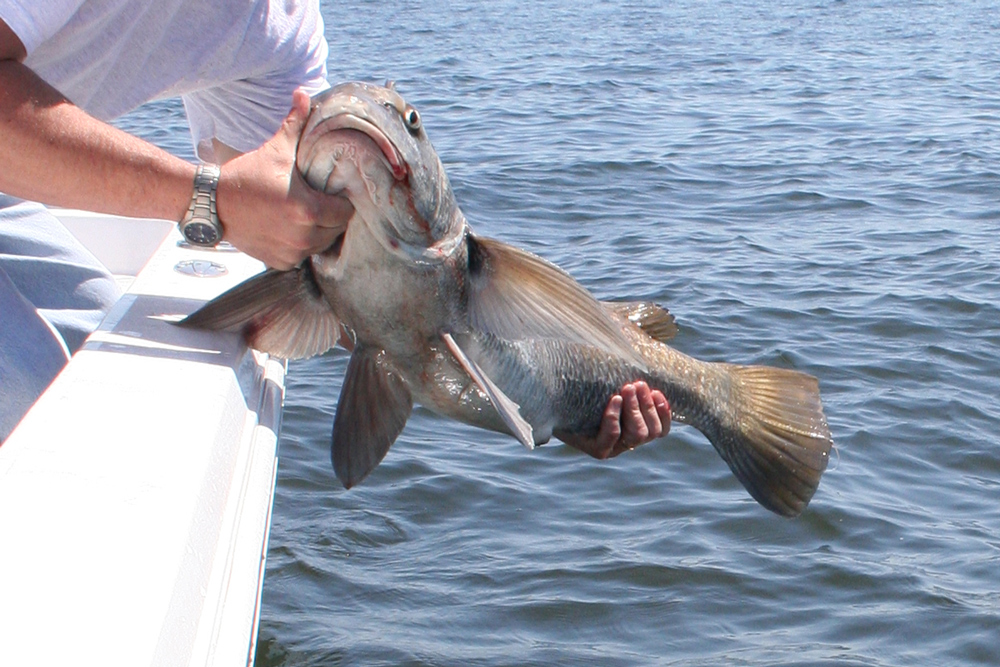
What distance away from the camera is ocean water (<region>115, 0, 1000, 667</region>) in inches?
153

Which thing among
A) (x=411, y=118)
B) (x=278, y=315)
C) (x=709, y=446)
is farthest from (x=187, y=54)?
(x=709, y=446)

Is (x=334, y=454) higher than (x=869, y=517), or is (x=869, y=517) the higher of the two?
(x=334, y=454)

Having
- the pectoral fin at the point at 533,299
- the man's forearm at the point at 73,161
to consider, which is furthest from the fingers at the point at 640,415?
the man's forearm at the point at 73,161

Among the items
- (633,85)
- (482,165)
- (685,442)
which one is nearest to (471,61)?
(633,85)

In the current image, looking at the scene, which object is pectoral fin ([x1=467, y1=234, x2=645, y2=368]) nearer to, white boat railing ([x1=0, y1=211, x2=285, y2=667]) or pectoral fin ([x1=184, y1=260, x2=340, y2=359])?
pectoral fin ([x1=184, y1=260, x2=340, y2=359])

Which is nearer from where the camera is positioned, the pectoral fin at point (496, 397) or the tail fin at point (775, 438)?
the pectoral fin at point (496, 397)

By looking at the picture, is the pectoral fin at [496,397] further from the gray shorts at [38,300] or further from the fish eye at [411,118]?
the gray shorts at [38,300]

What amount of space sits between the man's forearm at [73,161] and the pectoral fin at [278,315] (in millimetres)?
239

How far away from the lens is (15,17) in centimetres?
223

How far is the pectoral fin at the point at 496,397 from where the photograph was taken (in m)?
2.48

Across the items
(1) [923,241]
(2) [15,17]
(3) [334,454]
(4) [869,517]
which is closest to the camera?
(2) [15,17]

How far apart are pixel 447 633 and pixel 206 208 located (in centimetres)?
186

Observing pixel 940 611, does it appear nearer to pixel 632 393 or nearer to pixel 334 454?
pixel 632 393

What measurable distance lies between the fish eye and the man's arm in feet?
0.62
